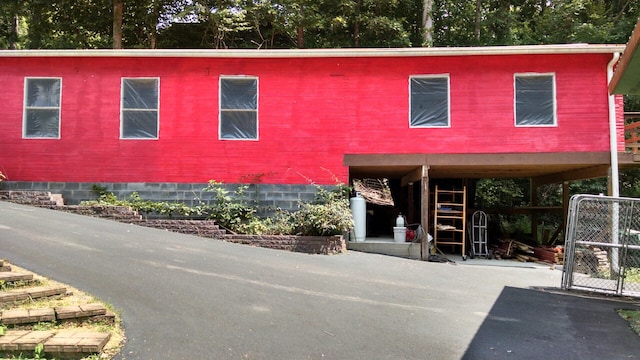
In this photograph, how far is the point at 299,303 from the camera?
5.96 metres

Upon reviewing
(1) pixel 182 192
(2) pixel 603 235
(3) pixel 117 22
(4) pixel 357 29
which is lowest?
(2) pixel 603 235

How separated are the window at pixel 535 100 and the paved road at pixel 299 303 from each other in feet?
13.1

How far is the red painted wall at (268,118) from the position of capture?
1162cm

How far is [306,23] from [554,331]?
1765cm

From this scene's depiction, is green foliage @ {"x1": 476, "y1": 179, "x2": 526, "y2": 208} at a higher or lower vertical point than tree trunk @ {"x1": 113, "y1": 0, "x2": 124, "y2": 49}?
lower

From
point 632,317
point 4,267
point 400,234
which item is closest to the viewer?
point 4,267

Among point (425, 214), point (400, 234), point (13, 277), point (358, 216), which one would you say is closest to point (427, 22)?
point (425, 214)

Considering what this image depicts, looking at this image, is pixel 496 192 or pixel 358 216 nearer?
pixel 358 216

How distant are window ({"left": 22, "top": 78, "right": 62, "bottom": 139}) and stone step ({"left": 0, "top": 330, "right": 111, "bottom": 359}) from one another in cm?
920

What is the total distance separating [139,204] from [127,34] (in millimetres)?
15097

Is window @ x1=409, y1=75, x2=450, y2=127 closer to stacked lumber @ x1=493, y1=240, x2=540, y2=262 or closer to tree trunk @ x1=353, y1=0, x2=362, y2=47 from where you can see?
stacked lumber @ x1=493, y1=240, x2=540, y2=262

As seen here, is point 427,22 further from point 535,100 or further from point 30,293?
point 30,293

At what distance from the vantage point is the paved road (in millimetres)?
4629

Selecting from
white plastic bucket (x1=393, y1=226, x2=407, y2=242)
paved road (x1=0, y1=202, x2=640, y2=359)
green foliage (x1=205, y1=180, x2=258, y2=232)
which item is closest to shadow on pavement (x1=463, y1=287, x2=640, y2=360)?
paved road (x1=0, y1=202, x2=640, y2=359)
